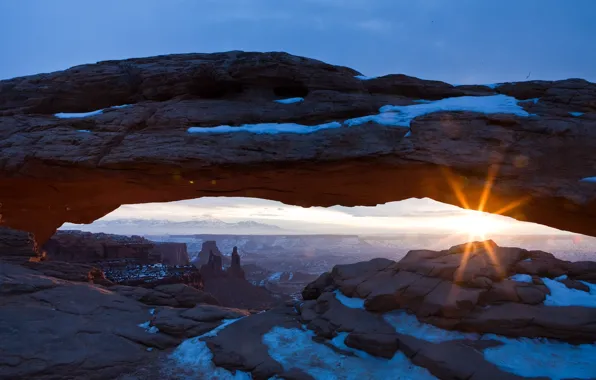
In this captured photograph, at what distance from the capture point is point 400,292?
13164 millimetres

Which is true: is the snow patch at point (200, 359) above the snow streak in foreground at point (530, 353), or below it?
below

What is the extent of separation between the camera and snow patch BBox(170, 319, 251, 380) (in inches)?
408

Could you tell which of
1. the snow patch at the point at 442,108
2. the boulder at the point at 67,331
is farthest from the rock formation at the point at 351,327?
the snow patch at the point at 442,108

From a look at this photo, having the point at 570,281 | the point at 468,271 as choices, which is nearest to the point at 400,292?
the point at 468,271

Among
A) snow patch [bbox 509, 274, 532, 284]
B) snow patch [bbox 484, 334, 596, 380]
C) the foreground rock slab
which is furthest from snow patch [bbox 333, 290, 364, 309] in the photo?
snow patch [bbox 509, 274, 532, 284]

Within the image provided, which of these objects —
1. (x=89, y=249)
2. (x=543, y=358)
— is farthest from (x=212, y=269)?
(x=543, y=358)

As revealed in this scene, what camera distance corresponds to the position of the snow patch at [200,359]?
10.4 metres

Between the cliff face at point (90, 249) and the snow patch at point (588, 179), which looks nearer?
the snow patch at point (588, 179)

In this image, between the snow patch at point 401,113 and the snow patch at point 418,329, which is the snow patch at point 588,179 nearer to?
the snow patch at point 401,113

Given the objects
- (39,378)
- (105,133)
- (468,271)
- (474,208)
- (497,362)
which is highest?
(105,133)

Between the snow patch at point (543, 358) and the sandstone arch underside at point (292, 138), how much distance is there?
371 centimetres

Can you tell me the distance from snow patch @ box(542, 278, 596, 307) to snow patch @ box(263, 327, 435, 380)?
19.9 ft

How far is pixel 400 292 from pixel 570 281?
659 cm

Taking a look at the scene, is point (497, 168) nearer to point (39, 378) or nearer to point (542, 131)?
point (542, 131)
